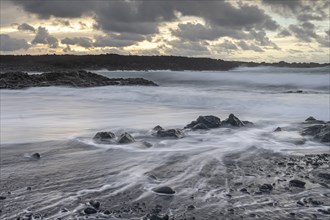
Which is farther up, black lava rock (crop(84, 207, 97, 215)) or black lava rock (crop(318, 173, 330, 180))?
black lava rock (crop(84, 207, 97, 215))

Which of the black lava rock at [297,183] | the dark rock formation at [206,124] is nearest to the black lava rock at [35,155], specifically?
the black lava rock at [297,183]

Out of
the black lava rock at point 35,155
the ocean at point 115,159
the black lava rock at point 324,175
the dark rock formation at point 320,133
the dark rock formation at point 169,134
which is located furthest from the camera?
the dark rock formation at point 169,134

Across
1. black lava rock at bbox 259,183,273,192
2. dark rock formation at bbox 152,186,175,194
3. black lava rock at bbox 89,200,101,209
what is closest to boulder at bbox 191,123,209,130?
black lava rock at bbox 259,183,273,192

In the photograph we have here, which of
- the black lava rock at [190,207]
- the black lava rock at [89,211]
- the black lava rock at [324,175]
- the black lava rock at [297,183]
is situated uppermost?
the black lava rock at [89,211]

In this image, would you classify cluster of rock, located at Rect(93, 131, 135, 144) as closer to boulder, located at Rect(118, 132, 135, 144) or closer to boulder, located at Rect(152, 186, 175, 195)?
boulder, located at Rect(118, 132, 135, 144)

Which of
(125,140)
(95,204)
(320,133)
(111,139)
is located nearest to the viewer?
(95,204)

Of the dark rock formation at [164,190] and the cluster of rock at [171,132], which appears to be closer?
the dark rock formation at [164,190]

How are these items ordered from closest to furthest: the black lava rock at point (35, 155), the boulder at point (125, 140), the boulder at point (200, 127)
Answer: the black lava rock at point (35, 155), the boulder at point (125, 140), the boulder at point (200, 127)

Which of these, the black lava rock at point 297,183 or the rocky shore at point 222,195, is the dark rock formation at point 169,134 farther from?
the black lava rock at point 297,183

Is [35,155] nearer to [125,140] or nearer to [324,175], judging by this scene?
[125,140]

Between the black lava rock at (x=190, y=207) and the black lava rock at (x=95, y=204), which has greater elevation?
the black lava rock at (x=95, y=204)

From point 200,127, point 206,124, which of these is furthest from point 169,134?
point 206,124

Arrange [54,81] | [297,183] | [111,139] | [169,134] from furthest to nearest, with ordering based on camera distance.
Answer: [54,81] → [169,134] → [111,139] → [297,183]

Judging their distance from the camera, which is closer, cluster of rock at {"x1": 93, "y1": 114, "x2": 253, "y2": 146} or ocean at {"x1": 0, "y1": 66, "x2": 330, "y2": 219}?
ocean at {"x1": 0, "y1": 66, "x2": 330, "y2": 219}
